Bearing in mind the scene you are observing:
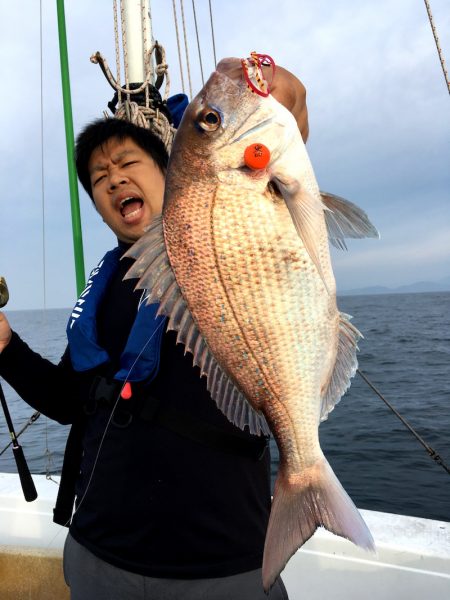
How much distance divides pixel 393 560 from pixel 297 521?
1.72 metres

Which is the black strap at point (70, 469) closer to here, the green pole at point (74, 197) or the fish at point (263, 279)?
the fish at point (263, 279)

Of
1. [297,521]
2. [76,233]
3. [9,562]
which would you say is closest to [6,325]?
[76,233]

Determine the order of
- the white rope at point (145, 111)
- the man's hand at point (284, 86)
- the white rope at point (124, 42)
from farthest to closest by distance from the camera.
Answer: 1. the white rope at point (124, 42)
2. the white rope at point (145, 111)
3. the man's hand at point (284, 86)

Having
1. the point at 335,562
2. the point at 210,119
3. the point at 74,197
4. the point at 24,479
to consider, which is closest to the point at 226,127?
the point at 210,119

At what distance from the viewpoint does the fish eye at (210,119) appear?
1344 mm

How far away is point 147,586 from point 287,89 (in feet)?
5.92

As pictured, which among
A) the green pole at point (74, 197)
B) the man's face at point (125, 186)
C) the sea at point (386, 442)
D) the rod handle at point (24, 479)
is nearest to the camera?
the man's face at point (125, 186)

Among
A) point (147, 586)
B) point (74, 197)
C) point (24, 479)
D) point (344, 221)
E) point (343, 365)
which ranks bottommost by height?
point (147, 586)

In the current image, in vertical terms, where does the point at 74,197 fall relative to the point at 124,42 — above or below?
below

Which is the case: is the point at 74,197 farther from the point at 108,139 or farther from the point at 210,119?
the point at 210,119

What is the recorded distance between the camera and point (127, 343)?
1.94 meters

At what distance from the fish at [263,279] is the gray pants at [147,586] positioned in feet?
1.34

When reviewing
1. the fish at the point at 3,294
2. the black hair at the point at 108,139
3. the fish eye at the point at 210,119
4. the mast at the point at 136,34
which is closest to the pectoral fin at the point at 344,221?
the fish eye at the point at 210,119

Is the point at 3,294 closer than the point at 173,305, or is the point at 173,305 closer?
the point at 173,305
